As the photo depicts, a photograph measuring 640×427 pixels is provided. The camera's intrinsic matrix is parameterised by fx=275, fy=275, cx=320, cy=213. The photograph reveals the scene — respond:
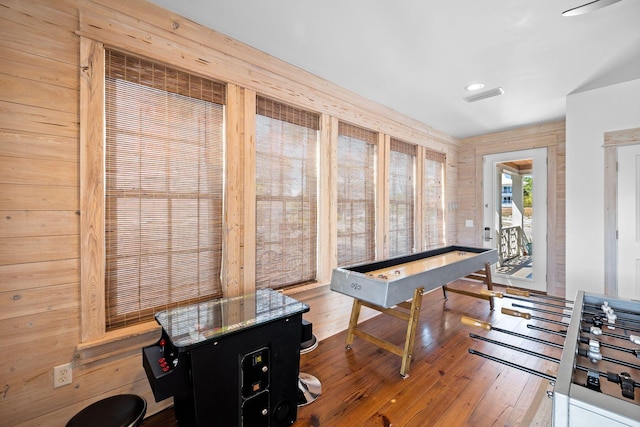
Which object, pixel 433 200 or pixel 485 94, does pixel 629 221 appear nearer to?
pixel 485 94

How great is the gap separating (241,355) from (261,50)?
2.33 meters

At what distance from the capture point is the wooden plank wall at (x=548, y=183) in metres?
4.20

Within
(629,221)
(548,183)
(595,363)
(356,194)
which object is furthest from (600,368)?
(548,183)

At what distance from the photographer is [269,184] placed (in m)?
2.48

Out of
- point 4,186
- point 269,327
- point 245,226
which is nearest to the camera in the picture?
point 4,186

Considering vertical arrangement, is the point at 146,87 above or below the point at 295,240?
above

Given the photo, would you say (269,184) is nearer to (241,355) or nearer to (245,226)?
(245,226)

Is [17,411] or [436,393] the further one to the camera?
[436,393]

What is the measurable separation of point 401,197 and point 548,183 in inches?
94.6

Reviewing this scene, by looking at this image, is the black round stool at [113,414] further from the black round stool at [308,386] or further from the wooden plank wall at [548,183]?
the wooden plank wall at [548,183]

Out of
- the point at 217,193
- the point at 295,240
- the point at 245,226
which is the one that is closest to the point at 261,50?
the point at 217,193

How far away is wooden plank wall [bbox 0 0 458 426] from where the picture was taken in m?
1.42

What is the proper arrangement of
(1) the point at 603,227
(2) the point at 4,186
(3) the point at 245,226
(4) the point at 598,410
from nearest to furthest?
(4) the point at 598,410 < (2) the point at 4,186 < (3) the point at 245,226 < (1) the point at 603,227

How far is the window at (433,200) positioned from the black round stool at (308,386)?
9.62 feet
